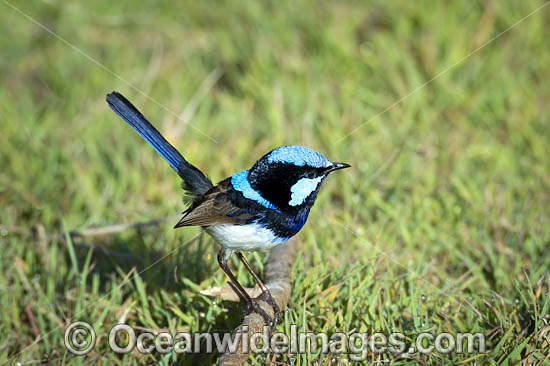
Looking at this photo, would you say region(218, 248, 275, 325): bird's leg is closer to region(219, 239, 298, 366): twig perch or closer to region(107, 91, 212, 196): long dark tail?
region(219, 239, 298, 366): twig perch

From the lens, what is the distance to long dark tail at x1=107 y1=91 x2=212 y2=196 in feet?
11.1

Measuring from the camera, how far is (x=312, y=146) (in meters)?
4.94

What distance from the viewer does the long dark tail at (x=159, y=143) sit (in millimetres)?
3373

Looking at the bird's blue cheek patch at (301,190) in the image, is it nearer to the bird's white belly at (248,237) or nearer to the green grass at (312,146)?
the bird's white belly at (248,237)

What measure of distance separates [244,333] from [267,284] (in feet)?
1.78

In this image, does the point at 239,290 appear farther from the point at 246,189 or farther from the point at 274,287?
the point at 246,189

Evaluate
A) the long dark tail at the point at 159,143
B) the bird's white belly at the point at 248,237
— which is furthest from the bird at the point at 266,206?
the long dark tail at the point at 159,143

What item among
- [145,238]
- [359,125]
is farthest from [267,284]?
[359,125]

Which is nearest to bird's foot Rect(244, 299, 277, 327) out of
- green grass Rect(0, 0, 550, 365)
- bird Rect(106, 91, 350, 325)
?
bird Rect(106, 91, 350, 325)

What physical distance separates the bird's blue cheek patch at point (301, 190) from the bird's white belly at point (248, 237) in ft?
0.64

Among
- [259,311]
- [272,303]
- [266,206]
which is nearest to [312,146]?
[266,206]

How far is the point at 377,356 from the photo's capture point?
298cm

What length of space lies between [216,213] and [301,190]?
1.49ft

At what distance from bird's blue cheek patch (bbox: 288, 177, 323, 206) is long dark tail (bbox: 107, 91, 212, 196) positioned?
642 mm
